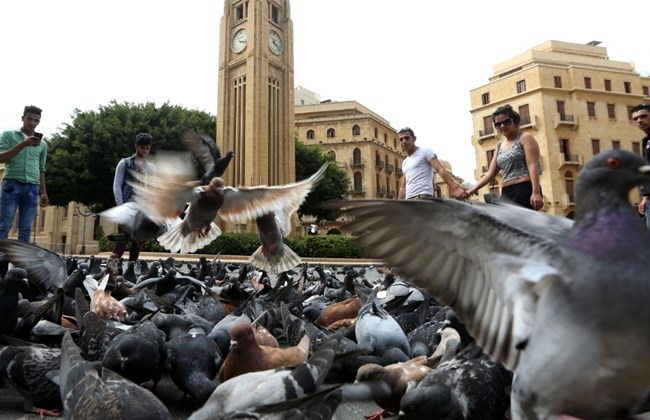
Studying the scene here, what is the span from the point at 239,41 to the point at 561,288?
155ft

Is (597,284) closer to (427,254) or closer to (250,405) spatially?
(427,254)

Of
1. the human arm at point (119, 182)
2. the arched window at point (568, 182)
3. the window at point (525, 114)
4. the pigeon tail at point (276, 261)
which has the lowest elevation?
the pigeon tail at point (276, 261)

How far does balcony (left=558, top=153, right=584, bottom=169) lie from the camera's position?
133ft

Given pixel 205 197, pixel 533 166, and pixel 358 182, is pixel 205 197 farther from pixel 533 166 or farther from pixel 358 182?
pixel 358 182

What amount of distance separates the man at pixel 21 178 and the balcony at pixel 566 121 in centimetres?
4434

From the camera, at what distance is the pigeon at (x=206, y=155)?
19.7ft

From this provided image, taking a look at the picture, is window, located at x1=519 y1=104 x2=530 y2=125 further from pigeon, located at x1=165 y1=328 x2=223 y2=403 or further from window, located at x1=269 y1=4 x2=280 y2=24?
pigeon, located at x1=165 y1=328 x2=223 y2=403

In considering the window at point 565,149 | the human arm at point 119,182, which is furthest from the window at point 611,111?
the human arm at point 119,182

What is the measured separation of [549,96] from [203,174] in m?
44.3

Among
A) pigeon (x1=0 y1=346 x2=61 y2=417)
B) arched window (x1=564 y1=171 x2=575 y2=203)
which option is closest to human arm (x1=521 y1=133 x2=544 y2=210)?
pigeon (x1=0 y1=346 x2=61 y2=417)

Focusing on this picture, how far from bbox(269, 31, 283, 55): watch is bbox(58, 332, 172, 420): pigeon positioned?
45444 millimetres

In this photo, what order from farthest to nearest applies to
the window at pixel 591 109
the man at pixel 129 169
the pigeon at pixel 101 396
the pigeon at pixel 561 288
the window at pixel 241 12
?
the window at pixel 241 12 < the window at pixel 591 109 < the man at pixel 129 169 < the pigeon at pixel 101 396 < the pigeon at pixel 561 288

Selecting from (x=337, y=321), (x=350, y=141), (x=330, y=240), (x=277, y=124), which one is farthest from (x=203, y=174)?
(x=350, y=141)

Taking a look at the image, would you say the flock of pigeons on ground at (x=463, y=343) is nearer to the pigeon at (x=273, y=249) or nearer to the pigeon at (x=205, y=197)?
the pigeon at (x=205, y=197)
